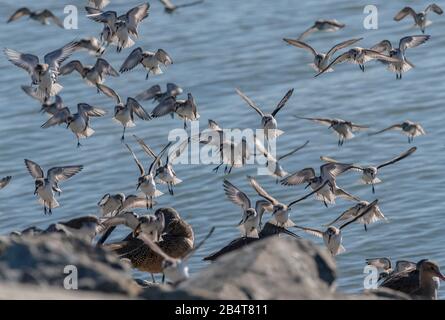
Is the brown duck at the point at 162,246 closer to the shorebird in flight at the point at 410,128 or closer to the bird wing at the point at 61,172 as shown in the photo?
the bird wing at the point at 61,172

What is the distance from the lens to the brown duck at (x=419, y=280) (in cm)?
1505

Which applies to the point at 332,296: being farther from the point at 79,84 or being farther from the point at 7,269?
the point at 79,84

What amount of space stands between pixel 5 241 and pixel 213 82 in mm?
14906

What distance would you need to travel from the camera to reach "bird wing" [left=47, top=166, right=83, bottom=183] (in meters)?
20.7

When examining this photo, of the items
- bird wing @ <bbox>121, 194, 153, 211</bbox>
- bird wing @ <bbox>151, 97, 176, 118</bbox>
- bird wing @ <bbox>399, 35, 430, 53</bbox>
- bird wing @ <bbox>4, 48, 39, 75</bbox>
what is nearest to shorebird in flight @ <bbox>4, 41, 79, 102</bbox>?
bird wing @ <bbox>4, 48, 39, 75</bbox>

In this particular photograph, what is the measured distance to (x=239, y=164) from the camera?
68.9 ft

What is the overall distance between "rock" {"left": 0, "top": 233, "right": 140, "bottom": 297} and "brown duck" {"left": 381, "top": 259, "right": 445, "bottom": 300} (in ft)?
14.0

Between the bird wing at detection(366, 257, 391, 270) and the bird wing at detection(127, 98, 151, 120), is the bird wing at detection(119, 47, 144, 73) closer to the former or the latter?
the bird wing at detection(127, 98, 151, 120)

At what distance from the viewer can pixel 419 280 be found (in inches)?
608

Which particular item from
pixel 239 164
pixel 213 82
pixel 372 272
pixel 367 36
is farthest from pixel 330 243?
pixel 367 36

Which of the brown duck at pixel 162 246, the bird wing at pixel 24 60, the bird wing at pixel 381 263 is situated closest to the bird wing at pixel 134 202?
the brown duck at pixel 162 246

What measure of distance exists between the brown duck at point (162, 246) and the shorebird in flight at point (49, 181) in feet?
6.97

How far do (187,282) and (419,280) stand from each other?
4.56 meters

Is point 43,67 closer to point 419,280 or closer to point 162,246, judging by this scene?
point 162,246
